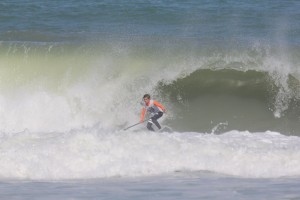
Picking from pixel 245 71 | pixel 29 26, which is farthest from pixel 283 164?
pixel 29 26

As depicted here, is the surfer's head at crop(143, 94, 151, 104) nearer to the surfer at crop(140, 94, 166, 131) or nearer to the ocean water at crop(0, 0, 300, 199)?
the surfer at crop(140, 94, 166, 131)

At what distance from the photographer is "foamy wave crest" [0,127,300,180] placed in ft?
33.7

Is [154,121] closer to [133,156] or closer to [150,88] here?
[150,88]

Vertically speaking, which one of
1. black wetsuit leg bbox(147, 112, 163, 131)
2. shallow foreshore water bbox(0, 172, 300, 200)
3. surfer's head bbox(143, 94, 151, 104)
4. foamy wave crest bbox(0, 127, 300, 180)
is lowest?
shallow foreshore water bbox(0, 172, 300, 200)

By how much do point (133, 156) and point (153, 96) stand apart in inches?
181

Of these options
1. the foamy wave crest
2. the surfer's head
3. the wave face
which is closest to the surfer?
the surfer's head

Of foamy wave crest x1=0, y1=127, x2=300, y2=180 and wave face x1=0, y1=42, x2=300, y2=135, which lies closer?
foamy wave crest x1=0, y1=127, x2=300, y2=180

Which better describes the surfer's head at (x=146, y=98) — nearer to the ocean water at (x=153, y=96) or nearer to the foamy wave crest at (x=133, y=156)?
the ocean water at (x=153, y=96)

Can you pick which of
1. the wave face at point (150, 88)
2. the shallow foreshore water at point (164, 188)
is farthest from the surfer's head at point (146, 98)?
the shallow foreshore water at point (164, 188)

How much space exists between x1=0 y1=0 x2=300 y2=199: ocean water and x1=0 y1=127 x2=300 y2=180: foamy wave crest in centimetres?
2

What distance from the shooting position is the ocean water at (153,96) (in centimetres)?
995

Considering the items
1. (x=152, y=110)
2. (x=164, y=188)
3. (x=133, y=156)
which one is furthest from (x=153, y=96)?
(x=164, y=188)

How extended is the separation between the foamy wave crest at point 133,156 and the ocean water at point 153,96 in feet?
0.06

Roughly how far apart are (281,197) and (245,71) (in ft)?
25.4
